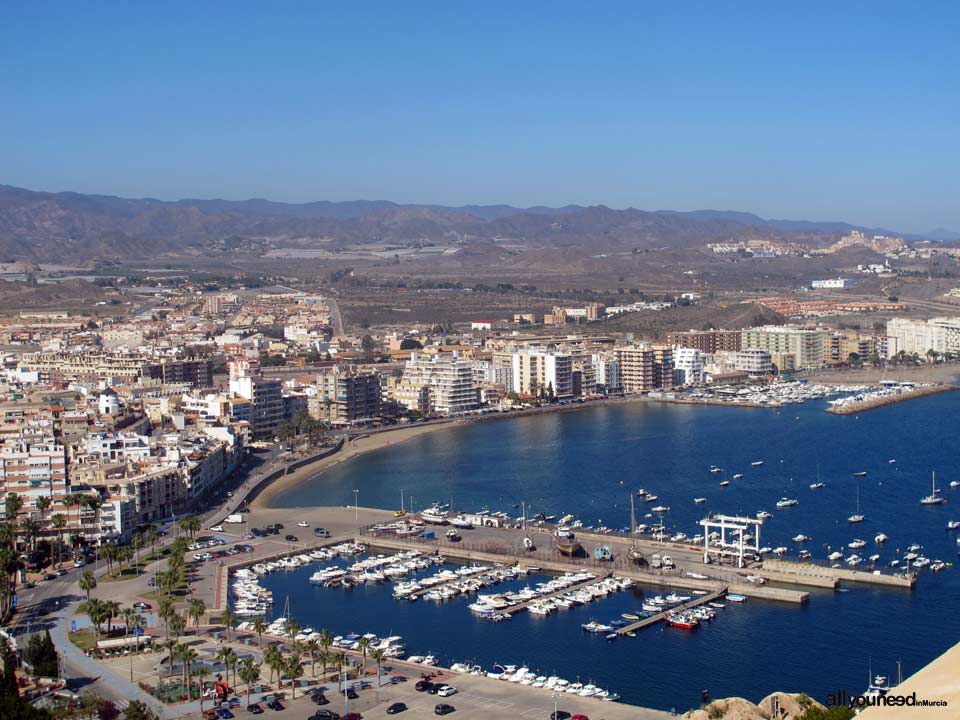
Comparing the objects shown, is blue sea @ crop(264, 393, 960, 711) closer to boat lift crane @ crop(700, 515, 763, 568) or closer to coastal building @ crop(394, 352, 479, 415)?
boat lift crane @ crop(700, 515, 763, 568)

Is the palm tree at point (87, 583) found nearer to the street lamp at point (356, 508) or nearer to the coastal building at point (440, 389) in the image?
the street lamp at point (356, 508)

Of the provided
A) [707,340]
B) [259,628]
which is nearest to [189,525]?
[259,628]

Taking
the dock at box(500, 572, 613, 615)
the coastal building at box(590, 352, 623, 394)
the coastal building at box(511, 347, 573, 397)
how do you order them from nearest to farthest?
1. the dock at box(500, 572, 613, 615)
2. the coastal building at box(511, 347, 573, 397)
3. the coastal building at box(590, 352, 623, 394)

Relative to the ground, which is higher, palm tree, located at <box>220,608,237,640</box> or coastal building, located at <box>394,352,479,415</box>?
Answer: coastal building, located at <box>394,352,479,415</box>

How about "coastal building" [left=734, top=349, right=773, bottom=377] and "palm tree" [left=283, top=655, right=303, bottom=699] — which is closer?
"palm tree" [left=283, top=655, right=303, bottom=699]

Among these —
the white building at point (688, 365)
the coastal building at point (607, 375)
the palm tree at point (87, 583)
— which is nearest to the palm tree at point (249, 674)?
the palm tree at point (87, 583)

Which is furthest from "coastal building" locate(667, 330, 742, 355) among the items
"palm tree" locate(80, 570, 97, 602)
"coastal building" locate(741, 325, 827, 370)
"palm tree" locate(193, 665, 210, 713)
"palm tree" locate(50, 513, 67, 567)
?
"palm tree" locate(193, 665, 210, 713)

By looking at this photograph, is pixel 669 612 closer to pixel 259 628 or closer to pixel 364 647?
pixel 364 647
